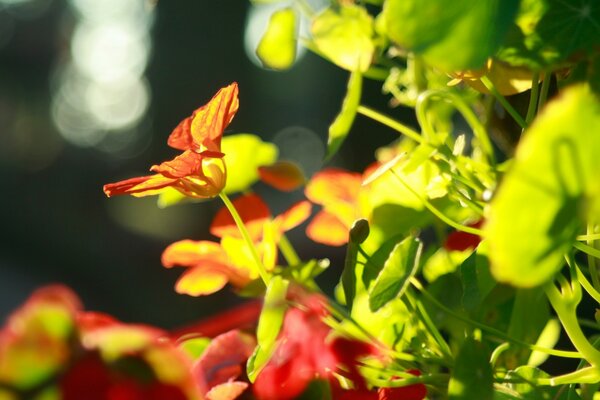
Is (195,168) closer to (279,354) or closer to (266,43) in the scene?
(279,354)

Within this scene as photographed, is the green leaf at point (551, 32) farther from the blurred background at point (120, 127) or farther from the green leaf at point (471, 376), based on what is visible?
the blurred background at point (120, 127)

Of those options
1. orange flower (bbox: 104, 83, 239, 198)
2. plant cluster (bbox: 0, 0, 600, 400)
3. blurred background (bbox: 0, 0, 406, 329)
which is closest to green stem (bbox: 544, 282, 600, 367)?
plant cluster (bbox: 0, 0, 600, 400)

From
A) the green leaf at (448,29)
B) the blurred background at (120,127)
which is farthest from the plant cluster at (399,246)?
the blurred background at (120,127)

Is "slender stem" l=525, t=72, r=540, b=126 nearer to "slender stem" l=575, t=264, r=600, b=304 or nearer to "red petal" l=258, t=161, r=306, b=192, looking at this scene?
"slender stem" l=575, t=264, r=600, b=304

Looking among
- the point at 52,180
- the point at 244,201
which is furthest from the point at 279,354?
the point at 52,180

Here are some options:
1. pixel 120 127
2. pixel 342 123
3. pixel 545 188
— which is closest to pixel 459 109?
pixel 342 123

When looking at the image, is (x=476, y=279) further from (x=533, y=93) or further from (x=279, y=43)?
(x=279, y=43)
